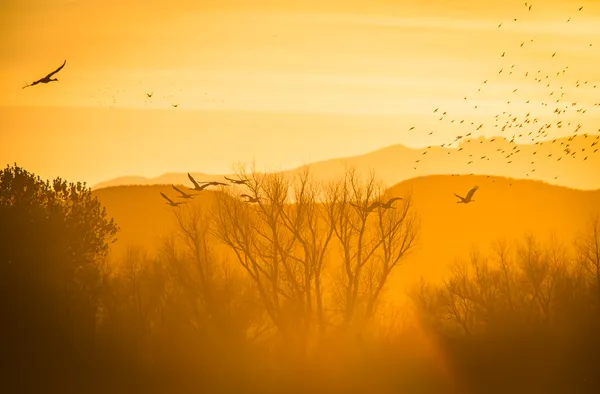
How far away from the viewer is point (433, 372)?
Answer: 59.6 metres

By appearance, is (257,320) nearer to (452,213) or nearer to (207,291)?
(207,291)

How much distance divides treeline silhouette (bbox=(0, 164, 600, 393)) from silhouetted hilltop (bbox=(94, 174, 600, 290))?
238 ft

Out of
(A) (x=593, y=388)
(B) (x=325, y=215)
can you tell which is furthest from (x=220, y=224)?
(A) (x=593, y=388)

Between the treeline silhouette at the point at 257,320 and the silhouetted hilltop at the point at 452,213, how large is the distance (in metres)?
72.5

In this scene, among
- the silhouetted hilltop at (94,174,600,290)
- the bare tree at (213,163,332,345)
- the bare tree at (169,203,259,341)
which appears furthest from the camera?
the silhouetted hilltop at (94,174,600,290)

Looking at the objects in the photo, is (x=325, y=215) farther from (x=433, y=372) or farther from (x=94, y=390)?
(x=94, y=390)

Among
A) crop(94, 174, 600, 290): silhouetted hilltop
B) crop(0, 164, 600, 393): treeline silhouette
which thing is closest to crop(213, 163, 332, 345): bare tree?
crop(0, 164, 600, 393): treeline silhouette

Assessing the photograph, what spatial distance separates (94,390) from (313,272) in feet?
73.0

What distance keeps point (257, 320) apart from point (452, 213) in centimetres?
10998

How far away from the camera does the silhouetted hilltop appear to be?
159m

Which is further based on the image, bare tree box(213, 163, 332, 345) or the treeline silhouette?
bare tree box(213, 163, 332, 345)

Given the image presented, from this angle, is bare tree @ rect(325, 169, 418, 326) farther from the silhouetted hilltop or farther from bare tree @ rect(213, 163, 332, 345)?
the silhouetted hilltop

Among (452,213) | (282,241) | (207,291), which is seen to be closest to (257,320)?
(207,291)

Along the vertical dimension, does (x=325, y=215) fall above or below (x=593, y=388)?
above
